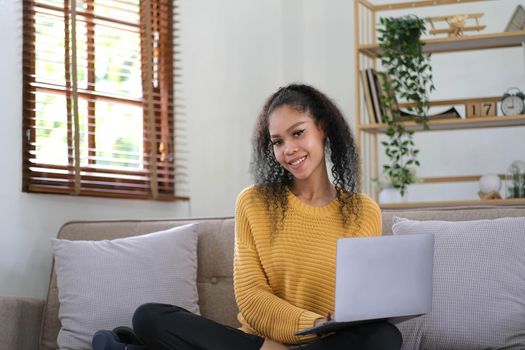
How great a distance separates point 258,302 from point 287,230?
24 centimetres

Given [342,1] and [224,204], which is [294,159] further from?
[342,1]

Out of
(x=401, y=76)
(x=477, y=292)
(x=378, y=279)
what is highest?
(x=401, y=76)

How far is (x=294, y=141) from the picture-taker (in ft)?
7.79

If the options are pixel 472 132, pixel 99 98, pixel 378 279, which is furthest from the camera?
pixel 472 132

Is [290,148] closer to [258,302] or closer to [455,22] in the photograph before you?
[258,302]

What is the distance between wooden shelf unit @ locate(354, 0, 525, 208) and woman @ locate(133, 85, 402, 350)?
1.37 metres

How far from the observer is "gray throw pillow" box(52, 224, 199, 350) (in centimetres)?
274

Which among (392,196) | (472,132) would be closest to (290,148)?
(392,196)

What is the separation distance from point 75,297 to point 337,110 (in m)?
1.01

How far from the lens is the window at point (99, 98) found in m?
3.37

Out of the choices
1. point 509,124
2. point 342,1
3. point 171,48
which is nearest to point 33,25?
point 171,48

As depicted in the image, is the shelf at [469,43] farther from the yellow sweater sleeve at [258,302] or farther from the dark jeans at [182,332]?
the dark jeans at [182,332]

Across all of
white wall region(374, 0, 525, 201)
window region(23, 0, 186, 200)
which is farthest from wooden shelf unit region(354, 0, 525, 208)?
window region(23, 0, 186, 200)

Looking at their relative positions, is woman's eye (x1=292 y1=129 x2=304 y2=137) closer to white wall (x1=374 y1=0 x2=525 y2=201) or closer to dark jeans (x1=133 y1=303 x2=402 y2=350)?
dark jeans (x1=133 y1=303 x2=402 y2=350)
